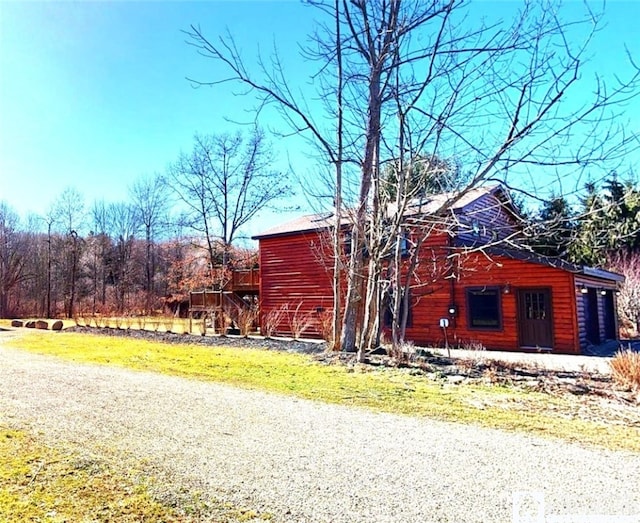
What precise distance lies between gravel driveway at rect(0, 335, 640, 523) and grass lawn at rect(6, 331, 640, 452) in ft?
1.48

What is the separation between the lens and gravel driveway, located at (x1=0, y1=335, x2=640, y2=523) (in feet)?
9.51

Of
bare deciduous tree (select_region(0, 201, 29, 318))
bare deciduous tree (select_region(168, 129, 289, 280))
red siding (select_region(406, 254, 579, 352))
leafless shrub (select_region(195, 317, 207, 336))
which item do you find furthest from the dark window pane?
bare deciduous tree (select_region(0, 201, 29, 318))

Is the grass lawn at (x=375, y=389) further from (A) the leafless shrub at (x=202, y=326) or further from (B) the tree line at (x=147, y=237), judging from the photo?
(B) the tree line at (x=147, y=237)

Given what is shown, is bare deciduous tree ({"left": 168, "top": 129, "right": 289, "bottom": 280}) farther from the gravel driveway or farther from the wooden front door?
the gravel driveway

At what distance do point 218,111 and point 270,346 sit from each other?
237 inches

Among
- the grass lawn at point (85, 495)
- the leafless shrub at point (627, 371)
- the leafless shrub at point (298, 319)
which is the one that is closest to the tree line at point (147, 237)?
the leafless shrub at point (298, 319)

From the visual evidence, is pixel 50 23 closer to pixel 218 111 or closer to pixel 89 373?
pixel 218 111

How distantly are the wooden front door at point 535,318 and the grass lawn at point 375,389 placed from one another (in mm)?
6433

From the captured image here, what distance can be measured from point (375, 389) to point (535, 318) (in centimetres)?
805

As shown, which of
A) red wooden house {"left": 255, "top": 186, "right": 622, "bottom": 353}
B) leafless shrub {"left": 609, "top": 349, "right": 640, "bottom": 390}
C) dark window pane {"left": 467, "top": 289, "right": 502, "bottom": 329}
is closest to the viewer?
leafless shrub {"left": 609, "top": 349, "right": 640, "bottom": 390}

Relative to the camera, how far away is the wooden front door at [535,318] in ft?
Result: 41.3

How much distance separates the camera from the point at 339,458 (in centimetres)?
380

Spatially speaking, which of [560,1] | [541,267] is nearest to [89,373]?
[560,1]

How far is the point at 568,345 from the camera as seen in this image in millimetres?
12234
